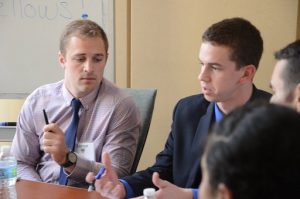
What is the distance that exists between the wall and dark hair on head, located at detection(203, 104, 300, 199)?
223 cm

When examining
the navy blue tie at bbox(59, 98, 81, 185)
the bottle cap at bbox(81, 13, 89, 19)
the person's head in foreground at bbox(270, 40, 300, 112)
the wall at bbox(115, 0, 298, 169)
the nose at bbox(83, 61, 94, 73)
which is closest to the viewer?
the person's head in foreground at bbox(270, 40, 300, 112)

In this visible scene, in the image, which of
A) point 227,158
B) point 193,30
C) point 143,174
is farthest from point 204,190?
point 193,30

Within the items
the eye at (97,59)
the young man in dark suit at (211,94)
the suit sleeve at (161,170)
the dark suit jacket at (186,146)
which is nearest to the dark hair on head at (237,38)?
the young man in dark suit at (211,94)

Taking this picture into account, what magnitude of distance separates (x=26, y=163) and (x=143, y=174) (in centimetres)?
70

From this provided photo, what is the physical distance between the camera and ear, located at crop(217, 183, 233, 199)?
0.65 m

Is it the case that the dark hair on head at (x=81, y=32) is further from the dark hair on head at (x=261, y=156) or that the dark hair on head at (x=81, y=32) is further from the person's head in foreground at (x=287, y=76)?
the dark hair on head at (x=261, y=156)

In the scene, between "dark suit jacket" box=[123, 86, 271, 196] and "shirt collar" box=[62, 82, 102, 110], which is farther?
"shirt collar" box=[62, 82, 102, 110]

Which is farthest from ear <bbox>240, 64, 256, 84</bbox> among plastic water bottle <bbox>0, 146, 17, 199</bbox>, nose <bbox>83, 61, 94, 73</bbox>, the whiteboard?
the whiteboard

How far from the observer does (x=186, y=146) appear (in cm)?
180

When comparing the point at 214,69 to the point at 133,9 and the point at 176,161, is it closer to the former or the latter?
the point at 176,161

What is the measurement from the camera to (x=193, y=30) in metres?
2.88

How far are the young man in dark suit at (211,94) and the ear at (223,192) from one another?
0.96 metres

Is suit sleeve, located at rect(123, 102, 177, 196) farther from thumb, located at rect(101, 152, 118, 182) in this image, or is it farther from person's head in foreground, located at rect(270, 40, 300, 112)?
person's head in foreground, located at rect(270, 40, 300, 112)

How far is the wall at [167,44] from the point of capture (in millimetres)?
2791
